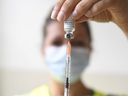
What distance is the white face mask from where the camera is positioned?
1597mm

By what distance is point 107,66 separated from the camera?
2158 mm

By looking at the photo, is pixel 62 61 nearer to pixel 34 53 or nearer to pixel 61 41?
pixel 61 41

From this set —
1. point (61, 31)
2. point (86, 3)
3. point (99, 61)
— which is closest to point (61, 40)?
point (61, 31)

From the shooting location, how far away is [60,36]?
160 cm

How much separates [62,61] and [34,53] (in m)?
0.62

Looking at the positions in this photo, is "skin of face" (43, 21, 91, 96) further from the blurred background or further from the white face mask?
the blurred background

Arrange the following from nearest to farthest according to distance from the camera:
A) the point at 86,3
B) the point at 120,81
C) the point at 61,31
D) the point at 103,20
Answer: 1. the point at 86,3
2. the point at 103,20
3. the point at 61,31
4. the point at 120,81

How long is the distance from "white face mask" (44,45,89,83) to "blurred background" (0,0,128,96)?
1.63 feet

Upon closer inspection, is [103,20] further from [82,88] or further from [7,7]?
[7,7]

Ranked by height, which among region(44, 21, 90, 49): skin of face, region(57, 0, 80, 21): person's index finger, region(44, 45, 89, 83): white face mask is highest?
region(44, 21, 90, 49): skin of face

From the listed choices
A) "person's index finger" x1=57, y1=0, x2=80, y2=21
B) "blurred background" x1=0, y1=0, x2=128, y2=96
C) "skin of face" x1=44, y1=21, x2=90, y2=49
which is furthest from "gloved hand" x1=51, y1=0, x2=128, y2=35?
"blurred background" x1=0, y1=0, x2=128, y2=96

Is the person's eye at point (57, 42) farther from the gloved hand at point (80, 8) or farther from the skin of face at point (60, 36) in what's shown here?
the gloved hand at point (80, 8)

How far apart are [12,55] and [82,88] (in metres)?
0.73

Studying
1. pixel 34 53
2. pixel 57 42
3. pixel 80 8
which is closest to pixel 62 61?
pixel 57 42
